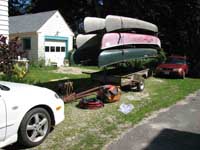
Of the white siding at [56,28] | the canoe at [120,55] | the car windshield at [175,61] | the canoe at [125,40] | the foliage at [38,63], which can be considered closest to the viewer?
the canoe at [120,55]

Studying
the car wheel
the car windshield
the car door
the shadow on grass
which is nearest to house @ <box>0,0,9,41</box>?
the car wheel

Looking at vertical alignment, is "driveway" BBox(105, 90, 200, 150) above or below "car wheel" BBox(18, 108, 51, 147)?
below

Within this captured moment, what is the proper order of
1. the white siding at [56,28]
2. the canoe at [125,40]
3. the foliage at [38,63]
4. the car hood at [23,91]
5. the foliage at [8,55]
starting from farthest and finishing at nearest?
the white siding at [56,28]
the foliage at [38,63]
the canoe at [125,40]
the foliage at [8,55]
the car hood at [23,91]

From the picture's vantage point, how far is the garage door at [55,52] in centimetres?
2694

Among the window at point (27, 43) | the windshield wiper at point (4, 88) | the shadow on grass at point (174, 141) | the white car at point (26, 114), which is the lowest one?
the shadow on grass at point (174, 141)

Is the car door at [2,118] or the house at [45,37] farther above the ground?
the house at [45,37]

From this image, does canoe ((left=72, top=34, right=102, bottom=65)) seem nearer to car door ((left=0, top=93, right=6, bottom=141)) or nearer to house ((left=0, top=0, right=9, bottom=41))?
house ((left=0, top=0, right=9, bottom=41))

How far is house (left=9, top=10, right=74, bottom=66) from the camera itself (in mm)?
26094

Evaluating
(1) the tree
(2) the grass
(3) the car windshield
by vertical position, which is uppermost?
(1) the tree

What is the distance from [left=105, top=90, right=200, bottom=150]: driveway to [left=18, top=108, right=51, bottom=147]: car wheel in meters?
1.25

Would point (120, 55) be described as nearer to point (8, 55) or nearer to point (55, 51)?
point (8, 55)

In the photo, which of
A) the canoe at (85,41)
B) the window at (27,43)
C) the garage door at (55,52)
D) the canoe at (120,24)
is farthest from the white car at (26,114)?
the window at (27,43)

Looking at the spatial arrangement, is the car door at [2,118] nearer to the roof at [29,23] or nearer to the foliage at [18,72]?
the foliage at [18,72]

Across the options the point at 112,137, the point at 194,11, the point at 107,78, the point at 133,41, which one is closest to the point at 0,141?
the point at 112,137
